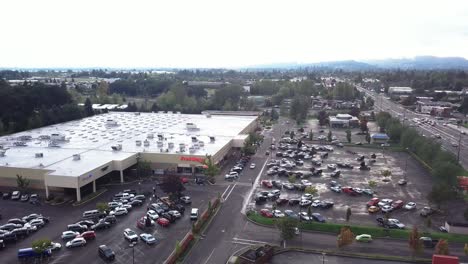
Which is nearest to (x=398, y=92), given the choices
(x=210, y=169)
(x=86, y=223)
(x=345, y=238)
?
(x=210, y=169)

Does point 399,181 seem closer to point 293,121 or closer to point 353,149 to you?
point 353,149

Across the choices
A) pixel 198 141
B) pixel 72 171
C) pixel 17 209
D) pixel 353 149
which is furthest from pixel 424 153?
pixel 17 209

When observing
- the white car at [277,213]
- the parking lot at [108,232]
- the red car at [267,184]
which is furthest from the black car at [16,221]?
the red car at [267,184]

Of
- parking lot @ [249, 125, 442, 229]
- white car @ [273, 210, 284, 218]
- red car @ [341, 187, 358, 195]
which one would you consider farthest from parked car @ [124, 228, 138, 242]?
red car @ [341, 187, 358, 195]

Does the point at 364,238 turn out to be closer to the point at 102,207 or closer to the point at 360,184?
the point at 360,184

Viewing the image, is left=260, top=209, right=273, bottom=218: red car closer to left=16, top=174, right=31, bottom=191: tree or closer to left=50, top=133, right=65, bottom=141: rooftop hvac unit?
left=16, top=174, right=31, bottom=191: tree

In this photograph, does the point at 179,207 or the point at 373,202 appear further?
the point at 373,202
